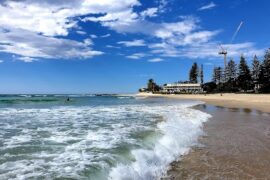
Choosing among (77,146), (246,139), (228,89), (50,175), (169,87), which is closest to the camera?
(50,175)

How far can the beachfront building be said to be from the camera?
135 meters

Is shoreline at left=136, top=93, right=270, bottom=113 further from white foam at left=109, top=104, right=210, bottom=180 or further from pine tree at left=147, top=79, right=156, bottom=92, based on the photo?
pine tree at left=147, top=79, right=156, bottom=92

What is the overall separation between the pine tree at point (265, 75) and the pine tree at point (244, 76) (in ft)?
32.2

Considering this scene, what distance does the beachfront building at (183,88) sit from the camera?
135 m

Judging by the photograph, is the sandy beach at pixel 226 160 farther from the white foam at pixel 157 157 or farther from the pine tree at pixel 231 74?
the pine tree at pixel 231 74

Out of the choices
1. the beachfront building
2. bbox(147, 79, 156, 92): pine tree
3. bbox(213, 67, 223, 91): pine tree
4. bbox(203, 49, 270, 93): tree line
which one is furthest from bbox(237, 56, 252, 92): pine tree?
bbox(147, 79, 156, 92): pine tree

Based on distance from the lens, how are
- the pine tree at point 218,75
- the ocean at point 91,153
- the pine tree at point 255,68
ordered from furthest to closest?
the pine tree at point 218,75 < the pine tree at point 255,68 < the ocean at point 91,153

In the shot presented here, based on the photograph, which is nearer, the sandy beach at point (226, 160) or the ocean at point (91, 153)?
the ocean at point (91, 153)

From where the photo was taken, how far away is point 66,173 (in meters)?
6.36

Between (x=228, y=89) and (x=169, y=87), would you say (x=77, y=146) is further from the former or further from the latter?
(x=169, y=87)

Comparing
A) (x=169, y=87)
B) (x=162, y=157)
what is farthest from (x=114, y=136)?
(x=169, y=87)

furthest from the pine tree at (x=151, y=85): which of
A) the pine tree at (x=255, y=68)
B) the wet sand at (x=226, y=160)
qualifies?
the wet sand at (x=226, y=160)

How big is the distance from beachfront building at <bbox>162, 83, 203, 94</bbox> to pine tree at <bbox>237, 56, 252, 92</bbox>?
1240 inches

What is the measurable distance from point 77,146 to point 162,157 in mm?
2684
